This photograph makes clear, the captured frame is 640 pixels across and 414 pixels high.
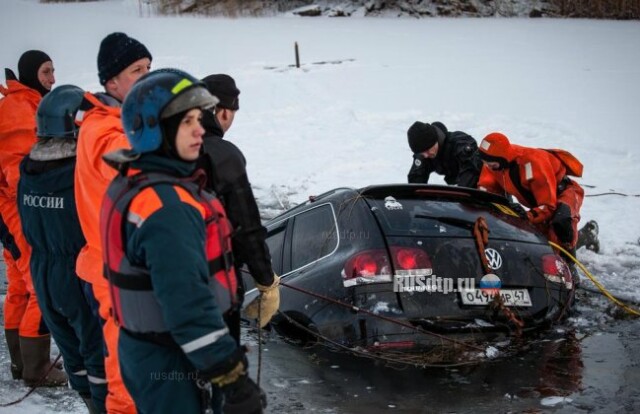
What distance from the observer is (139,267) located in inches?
98.0

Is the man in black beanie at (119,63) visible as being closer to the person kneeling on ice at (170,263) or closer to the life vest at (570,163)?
the person kneeling on ice at (170,263)

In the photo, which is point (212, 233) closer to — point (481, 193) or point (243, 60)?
point (481, 193)

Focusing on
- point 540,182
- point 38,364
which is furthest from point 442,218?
point 38,364

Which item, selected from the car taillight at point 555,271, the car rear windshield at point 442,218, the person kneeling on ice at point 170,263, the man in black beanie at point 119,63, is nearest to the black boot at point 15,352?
the man in black beanie at point 119,63

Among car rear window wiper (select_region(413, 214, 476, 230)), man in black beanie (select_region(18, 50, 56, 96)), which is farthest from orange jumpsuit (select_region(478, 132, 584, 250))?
man in black beanie (select_region(18, 50, 56, 96))

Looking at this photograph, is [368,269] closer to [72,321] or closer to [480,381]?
[480,381]

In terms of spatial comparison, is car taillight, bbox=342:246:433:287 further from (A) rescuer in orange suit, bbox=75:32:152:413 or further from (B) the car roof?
(A) rescuer in orange suit, bbox=75:32:152:413

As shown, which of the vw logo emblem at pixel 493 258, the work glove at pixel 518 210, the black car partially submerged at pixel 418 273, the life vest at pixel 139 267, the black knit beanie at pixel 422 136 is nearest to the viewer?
the life vest at pixel 139 267

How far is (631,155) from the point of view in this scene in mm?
11820

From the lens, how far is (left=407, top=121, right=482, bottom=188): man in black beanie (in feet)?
24.3

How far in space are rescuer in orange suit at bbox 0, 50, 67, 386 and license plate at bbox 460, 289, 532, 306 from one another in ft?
9.17

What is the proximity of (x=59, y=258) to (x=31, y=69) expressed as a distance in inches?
81.1

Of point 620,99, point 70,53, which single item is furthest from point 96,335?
point 70,53

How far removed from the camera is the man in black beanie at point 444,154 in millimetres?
7414
